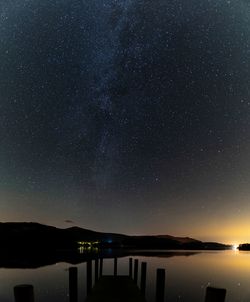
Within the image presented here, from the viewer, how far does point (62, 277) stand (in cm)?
3956

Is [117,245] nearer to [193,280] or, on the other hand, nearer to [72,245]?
[72,245]

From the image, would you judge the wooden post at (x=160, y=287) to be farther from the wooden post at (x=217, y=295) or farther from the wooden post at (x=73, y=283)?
the wooden post at (x=217, y=295)

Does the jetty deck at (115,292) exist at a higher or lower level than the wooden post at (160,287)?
lower

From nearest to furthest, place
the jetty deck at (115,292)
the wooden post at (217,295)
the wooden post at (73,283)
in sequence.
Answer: the wooden post at (217,295) → the jetty deck at (115,292) → the wooden post at (73,283)

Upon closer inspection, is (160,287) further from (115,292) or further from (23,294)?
(23,294)

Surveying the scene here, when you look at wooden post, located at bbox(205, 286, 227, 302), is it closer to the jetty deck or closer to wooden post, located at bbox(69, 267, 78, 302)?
the jetty deck

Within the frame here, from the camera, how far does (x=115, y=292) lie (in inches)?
534

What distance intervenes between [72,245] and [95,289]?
146763mm

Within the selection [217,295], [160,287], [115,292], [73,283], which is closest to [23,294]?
[217,295]

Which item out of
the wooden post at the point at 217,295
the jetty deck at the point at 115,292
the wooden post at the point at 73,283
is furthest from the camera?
the wooden post at the point at 73,283

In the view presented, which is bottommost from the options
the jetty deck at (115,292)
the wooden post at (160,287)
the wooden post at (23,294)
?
the jetty deck at (115,292)

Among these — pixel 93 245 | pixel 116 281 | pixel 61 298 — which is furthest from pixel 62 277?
pixel 93 245

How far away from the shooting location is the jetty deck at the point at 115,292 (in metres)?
12.2

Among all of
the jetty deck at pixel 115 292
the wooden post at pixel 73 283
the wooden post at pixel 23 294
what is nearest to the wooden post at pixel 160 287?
the jetty deck at pixel 115 292
